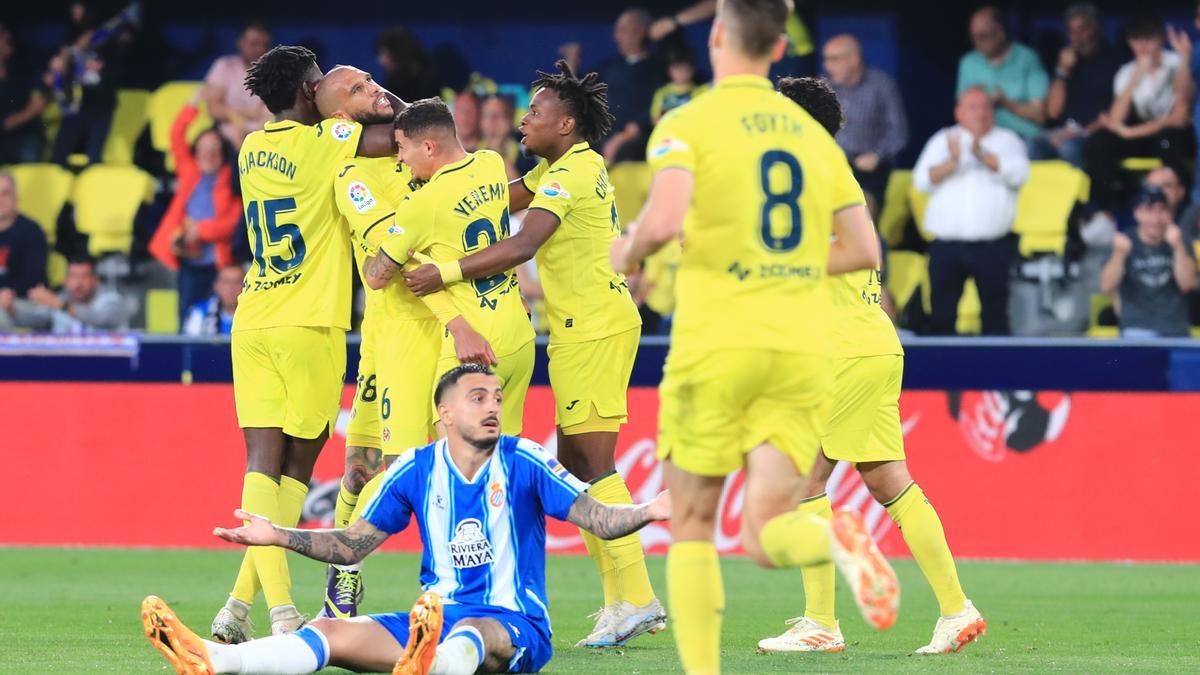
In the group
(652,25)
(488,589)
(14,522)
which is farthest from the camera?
(652,25)

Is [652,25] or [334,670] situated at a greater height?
[652,25]

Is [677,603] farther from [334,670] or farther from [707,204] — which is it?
[334,670]

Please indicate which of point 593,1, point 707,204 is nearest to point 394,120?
point 707,204

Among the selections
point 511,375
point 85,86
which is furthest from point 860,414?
point 85,86

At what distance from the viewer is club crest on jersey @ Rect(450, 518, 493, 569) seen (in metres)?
6.43

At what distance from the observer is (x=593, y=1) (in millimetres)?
17297

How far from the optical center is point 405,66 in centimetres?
1596

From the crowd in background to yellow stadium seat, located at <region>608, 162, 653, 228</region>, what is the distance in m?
0.08

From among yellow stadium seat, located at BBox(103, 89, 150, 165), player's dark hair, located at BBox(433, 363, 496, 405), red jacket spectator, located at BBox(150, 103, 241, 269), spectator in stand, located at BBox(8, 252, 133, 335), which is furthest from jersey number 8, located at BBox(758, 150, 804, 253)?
yellow stadium seat, located at BBox(103, 89, 150, 165)

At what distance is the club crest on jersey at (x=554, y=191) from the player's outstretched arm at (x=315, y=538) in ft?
6.38

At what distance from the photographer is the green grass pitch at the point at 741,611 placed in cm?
708

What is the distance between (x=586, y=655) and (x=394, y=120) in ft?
8.22

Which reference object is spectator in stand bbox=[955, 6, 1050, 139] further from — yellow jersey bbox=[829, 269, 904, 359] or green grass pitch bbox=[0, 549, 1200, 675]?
yellow jersey bbox=[829, 269, 904, 359]

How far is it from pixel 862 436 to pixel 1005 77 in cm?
847
